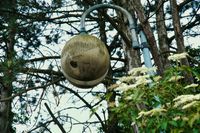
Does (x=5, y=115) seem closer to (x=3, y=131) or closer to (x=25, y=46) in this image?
(x=3, y=131)

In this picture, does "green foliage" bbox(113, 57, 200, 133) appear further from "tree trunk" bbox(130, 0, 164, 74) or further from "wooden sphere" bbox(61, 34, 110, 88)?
"tree trunk" bbox(130, 0, 164, 74)

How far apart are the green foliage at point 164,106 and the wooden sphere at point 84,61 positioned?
0.32m

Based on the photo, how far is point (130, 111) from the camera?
153 inches

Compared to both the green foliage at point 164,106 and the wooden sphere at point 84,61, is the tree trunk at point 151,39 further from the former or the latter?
the wooden sphere at point 84,61

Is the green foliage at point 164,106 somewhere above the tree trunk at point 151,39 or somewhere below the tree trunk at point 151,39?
below

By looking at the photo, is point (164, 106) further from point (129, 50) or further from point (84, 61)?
point (129, 50)

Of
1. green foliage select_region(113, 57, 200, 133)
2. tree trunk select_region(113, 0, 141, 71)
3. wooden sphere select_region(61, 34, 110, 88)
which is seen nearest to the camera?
green foliage select_region(113, 57, 200, 133)

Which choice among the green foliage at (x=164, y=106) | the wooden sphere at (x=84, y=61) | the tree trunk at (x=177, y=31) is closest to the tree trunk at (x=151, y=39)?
the green foliage at (x=164, y=106)

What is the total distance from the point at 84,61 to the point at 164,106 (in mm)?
824

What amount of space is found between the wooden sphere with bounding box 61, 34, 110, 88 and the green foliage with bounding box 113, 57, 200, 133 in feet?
1.03

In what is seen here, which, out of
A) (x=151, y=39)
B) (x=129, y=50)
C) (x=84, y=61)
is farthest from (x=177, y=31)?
(x=84, y=61)

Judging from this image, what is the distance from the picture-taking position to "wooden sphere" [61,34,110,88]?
392cm

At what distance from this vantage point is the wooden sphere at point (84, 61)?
3924 millimetres

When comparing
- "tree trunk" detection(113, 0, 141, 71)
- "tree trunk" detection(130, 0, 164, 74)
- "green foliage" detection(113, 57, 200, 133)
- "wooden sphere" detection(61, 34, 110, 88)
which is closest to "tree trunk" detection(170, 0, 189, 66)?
"tree trunk" detection(113, 0, 141, 71)
